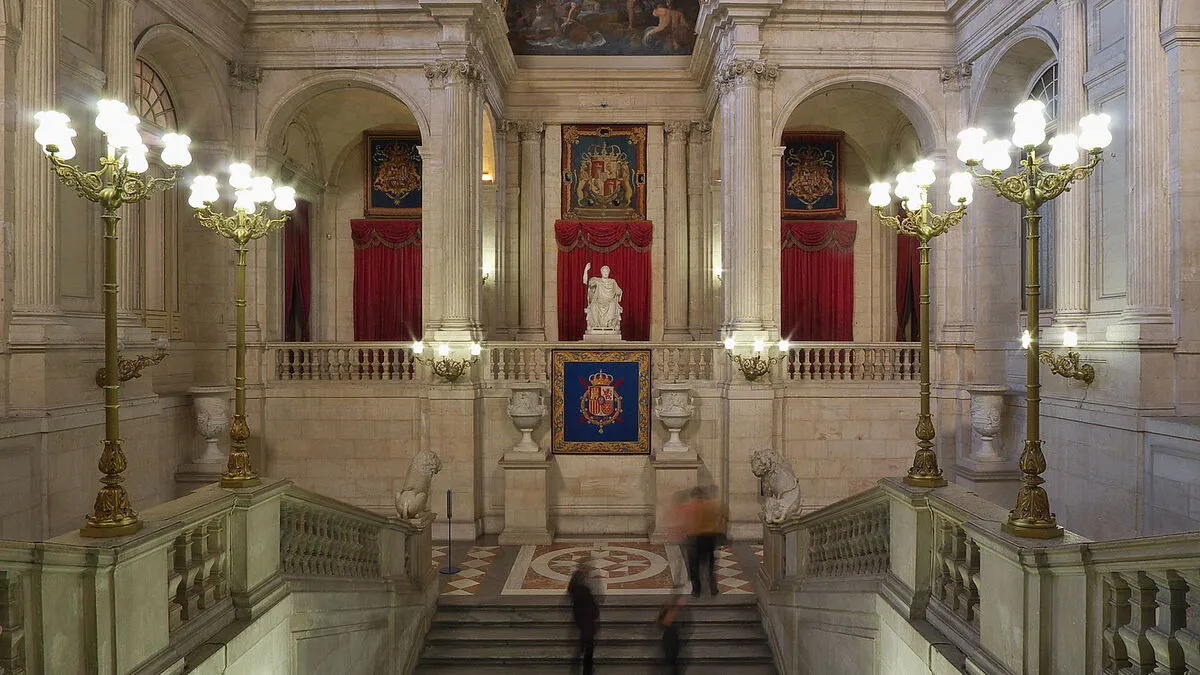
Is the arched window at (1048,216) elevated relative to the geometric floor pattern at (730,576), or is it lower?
elevated

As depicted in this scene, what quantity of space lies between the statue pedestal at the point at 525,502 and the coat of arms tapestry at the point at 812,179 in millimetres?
8752

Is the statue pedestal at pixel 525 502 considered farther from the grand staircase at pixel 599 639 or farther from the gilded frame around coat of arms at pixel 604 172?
the gilded frame around coat of arms at pixel 604 172

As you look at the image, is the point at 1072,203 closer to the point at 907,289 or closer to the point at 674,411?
the point at 674,411

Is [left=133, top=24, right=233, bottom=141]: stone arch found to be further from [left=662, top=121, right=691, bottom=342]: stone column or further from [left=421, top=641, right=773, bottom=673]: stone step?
[left=421, top=641, right=773, bottom=673]: stone step

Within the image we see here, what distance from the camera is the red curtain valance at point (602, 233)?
16.9 m

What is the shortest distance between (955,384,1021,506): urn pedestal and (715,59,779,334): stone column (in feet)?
10.8

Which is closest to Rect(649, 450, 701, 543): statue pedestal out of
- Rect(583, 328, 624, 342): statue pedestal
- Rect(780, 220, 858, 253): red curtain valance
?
Rect(583, 328, 624, 342): statue pedestal

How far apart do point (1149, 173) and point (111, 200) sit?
9.62m

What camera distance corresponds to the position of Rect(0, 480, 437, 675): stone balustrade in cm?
404

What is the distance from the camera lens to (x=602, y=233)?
55.6ft

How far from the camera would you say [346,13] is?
12.9 meters

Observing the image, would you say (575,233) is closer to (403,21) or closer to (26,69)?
(403,21)

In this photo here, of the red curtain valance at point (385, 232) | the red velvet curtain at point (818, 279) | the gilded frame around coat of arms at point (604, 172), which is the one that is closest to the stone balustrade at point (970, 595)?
the red velvet curtain at point (818, 279)

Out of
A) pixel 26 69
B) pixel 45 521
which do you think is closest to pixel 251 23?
pixel 26 69
